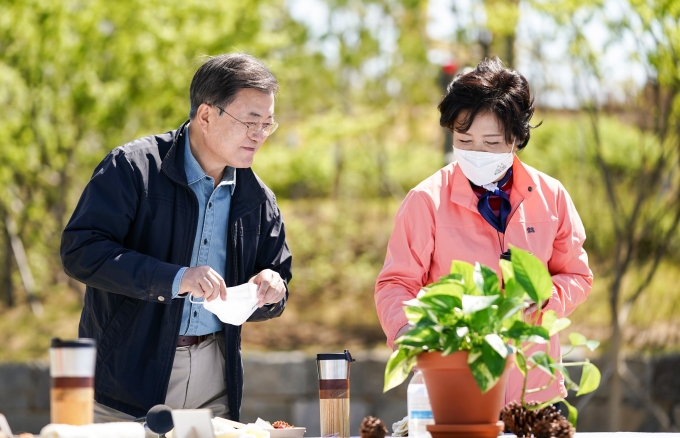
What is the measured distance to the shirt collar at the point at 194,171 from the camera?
3137 mm

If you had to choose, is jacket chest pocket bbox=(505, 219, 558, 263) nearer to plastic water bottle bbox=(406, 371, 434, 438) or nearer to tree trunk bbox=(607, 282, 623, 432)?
plastic water bottle bbox=(406, 371, 434, 438)

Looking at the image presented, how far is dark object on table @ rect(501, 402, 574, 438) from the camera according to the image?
7.12ft

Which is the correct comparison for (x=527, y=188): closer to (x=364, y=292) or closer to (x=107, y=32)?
(x=107, y=32)

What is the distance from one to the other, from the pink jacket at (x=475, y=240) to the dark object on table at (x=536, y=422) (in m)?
0.64

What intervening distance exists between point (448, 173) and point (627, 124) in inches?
312

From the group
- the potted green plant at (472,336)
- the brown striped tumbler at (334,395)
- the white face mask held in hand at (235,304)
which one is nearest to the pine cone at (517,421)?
the potted green plant at (472,336)

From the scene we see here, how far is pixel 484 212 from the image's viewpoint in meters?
3.02

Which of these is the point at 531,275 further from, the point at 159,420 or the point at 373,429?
the point at 159,420

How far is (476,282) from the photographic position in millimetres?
2041

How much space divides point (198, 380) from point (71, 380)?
1095mm

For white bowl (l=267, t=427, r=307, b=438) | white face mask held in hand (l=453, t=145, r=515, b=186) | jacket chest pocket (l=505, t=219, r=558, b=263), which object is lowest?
white bowl (l=267, t=427, r=307, b=438)

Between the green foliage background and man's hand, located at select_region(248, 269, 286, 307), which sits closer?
man's hand, located at select_region(248, 269, 286, 307)

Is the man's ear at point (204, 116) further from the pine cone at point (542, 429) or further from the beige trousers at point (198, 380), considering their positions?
the pine cone at point (542, 429)

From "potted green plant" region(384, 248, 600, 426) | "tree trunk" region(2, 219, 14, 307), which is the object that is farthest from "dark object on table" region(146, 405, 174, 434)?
"tree trunk" region(2, 219, 14, 307)
